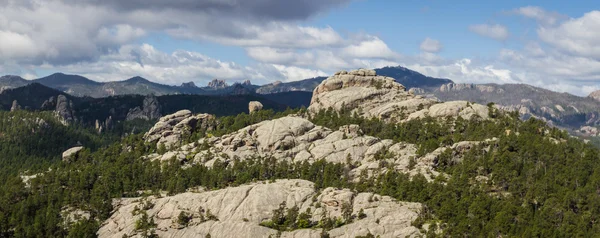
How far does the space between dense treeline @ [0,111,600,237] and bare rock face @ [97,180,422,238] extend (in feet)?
23.1

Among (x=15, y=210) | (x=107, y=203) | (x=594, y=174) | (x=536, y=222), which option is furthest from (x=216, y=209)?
(x=594, y=174)

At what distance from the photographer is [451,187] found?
159m

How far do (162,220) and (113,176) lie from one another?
5211cm

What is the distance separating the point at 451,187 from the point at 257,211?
211 feet

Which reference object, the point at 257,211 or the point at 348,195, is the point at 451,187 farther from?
the point at 257,211

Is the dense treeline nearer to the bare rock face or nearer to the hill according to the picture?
the hill

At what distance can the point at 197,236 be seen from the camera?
147000mm

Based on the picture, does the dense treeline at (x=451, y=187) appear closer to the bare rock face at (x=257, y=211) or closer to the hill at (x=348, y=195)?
the hill at (x=348, y=195)

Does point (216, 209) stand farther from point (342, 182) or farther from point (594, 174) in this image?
point (594, 174)

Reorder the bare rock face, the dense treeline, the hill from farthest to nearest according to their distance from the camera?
the hill → the bare rock face → the dense treeline

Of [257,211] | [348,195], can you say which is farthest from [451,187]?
[257,211]

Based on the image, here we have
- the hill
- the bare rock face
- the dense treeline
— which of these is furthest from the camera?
the hill

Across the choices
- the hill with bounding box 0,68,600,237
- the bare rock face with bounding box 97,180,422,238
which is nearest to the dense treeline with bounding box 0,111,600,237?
the hill with bounding box 0,68,600,237

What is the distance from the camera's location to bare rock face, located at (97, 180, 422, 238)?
144 m
